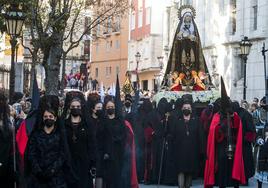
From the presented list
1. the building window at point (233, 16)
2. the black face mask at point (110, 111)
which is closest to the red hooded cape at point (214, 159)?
the black face mask at point (110, 111)

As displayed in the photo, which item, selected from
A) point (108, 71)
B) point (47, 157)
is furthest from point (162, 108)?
point (108, 71)

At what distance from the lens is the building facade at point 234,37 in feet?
123

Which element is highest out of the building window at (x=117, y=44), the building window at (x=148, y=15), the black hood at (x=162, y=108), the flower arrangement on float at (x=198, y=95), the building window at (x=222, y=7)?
the building window at (x=148, y=15)

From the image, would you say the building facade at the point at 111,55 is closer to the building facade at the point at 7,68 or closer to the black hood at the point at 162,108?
the building facade at the point at 7,68

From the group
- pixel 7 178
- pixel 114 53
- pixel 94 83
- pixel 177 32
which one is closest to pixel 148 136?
pixel 177 32

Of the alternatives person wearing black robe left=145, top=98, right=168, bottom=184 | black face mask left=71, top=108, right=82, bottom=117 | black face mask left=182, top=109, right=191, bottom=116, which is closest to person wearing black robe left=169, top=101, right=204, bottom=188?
black face mask left=182, top=109, right=191, bottom=116

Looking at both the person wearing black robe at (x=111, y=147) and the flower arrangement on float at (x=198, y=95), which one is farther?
the flower arrangement on float at (x=198, y=95)

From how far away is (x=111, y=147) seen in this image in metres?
11.5

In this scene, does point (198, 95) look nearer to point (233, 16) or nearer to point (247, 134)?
point (247, 134)

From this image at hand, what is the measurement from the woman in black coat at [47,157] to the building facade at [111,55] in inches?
2139

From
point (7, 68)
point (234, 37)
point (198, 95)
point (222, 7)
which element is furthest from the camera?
point (222, 7)

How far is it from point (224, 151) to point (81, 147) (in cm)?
369

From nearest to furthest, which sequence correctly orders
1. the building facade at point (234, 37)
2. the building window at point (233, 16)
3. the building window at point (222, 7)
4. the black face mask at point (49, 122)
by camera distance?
the black face mask at point (49, 122)
the building facade at point (234, 37)
the building window at point (233, 16)
the building window at point (222, 7)

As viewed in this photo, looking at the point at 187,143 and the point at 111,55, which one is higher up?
the point at 111,55
